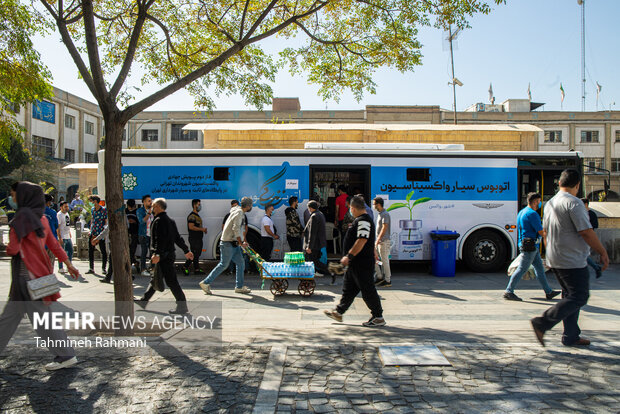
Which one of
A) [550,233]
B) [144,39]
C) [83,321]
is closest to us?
[550,233]

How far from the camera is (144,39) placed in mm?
9406

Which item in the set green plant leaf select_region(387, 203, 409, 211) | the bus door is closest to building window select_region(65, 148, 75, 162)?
the bus door

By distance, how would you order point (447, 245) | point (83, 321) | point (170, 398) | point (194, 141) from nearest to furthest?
point (170, 398)
point (83, 321)
point (447, 245)
point (194, 141)

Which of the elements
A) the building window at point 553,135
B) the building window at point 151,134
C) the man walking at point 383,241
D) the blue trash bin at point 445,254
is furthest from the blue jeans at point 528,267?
the building window at point 151,134

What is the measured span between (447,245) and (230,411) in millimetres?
8120

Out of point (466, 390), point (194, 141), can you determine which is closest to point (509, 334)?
point (466, 390)

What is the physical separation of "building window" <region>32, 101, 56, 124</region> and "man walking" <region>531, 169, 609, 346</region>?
151 feet

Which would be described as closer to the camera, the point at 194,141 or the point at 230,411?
the point at 230,411

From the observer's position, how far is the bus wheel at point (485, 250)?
11.5 metres

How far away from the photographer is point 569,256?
Result: 5355 millimetres

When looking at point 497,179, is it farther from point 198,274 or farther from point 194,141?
point 194,141

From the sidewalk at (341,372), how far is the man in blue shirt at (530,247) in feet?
3.12

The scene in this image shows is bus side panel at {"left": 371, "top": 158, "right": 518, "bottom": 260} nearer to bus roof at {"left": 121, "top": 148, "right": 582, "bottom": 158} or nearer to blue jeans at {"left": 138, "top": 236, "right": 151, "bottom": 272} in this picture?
bus roof at {"left": 121, "top": 148, "right": 582, "bottom": 158}

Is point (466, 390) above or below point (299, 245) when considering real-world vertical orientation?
below
